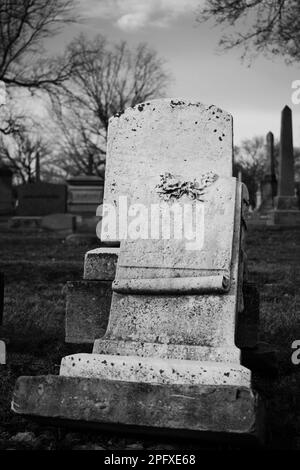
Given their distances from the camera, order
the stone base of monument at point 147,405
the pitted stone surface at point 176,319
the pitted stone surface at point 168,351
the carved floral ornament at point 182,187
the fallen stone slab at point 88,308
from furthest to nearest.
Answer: the fallen stone slab at point 88,308 → the carved floral ornament at point 182,187 → the pitted stone surface at point 176,319 → the pitted stone surface at point 168,351 → the stone base of monument at point 147,405

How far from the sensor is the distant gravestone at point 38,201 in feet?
70.8

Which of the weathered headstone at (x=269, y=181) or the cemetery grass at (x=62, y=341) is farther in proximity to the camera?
the weathered headstone at (x=269, y=181)

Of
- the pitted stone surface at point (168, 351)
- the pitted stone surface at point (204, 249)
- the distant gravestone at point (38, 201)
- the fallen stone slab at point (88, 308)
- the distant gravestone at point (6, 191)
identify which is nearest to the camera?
the pitted stone surface at point (168, 351)

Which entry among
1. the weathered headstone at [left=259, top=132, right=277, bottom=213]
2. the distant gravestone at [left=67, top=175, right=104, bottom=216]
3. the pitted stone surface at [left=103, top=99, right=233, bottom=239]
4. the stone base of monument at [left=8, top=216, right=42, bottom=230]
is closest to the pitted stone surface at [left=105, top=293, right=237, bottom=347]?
the pitted stone surface at [left=103, top=99, right=233, bottom=239]

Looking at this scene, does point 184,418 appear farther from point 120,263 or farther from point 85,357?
point 120,263

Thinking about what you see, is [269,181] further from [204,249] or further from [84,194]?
[204,249]

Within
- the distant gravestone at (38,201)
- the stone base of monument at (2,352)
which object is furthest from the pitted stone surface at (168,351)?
the distant gravestone at (38,201)

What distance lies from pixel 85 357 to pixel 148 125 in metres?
A: 1.40

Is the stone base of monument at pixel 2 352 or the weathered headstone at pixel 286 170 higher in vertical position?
the weathered headstone at pixel 286 170

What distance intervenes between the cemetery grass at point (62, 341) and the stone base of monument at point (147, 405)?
158 mm

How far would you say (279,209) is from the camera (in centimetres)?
1822

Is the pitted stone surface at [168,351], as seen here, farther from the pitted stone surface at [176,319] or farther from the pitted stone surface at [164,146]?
the pitted stone surface at [164,146]

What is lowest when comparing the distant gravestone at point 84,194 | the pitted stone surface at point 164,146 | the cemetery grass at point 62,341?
the cemetery grass at point 62,341

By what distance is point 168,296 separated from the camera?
3.20m
